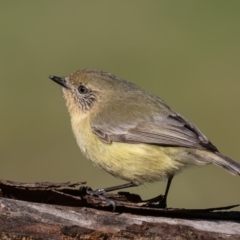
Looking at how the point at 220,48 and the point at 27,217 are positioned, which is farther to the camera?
the point at 220,48

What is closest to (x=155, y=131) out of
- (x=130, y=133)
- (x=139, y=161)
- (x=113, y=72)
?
(x=130, y=133)

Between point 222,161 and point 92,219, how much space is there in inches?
63.1

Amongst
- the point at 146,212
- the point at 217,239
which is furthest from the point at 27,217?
the point at 217,239

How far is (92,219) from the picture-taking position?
639 centimetres

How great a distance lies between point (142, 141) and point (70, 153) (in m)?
7.02

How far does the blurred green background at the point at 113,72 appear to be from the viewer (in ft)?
44.1

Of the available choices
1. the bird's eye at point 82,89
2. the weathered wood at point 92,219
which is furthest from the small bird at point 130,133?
the weathered wood at point 92,219

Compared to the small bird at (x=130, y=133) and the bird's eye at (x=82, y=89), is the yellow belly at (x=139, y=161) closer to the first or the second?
the small bird at (x=130, y=133)

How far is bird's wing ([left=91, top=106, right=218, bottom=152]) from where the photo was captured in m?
7.45

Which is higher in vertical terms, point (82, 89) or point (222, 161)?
point (82, 89)

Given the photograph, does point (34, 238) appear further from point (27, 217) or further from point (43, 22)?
point (43, 22)

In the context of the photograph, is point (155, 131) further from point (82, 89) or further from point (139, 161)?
point (82, 89)

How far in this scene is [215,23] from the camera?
23.0 m

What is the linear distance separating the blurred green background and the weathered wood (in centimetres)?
510
